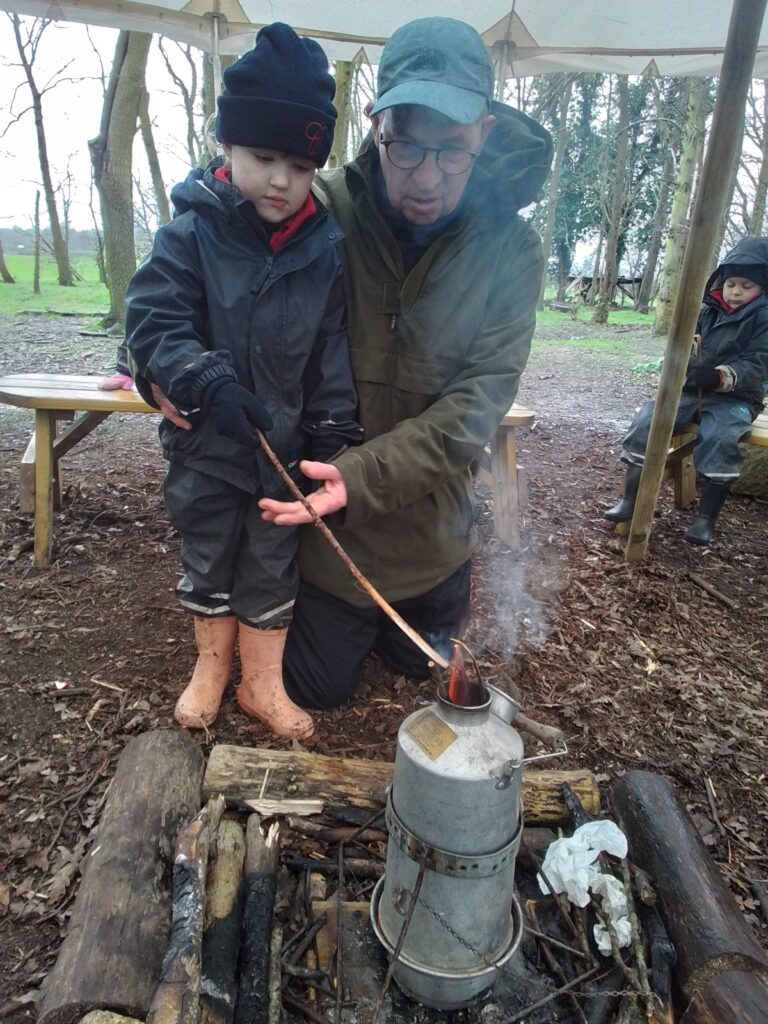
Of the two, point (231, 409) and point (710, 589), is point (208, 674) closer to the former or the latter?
point (231, 409)

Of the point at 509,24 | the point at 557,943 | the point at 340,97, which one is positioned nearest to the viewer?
the point at 557,943

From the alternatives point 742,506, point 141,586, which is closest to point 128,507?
point 141,586

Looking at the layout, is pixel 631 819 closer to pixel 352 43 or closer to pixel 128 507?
pixel 128 507

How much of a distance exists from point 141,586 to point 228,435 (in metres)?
1.77

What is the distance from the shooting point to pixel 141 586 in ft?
11.9

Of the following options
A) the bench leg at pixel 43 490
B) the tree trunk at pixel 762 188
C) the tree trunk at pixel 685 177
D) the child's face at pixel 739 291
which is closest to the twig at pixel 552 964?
the bench leg at pixel 43 490

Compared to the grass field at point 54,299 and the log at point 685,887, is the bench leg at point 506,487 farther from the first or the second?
the grass field at point 54,299

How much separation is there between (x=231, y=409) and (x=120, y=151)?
8.24 metres

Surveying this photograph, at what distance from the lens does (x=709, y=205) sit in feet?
11.1

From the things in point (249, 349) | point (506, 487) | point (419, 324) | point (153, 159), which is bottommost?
point (506, 487)

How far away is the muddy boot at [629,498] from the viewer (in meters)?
4.62

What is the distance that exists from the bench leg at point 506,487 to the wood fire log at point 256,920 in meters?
2.75

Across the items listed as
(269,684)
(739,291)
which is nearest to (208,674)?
(269,684)

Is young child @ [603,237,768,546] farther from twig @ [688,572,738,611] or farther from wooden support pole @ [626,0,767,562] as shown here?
wooden support pole @ [626,0,767,562]
